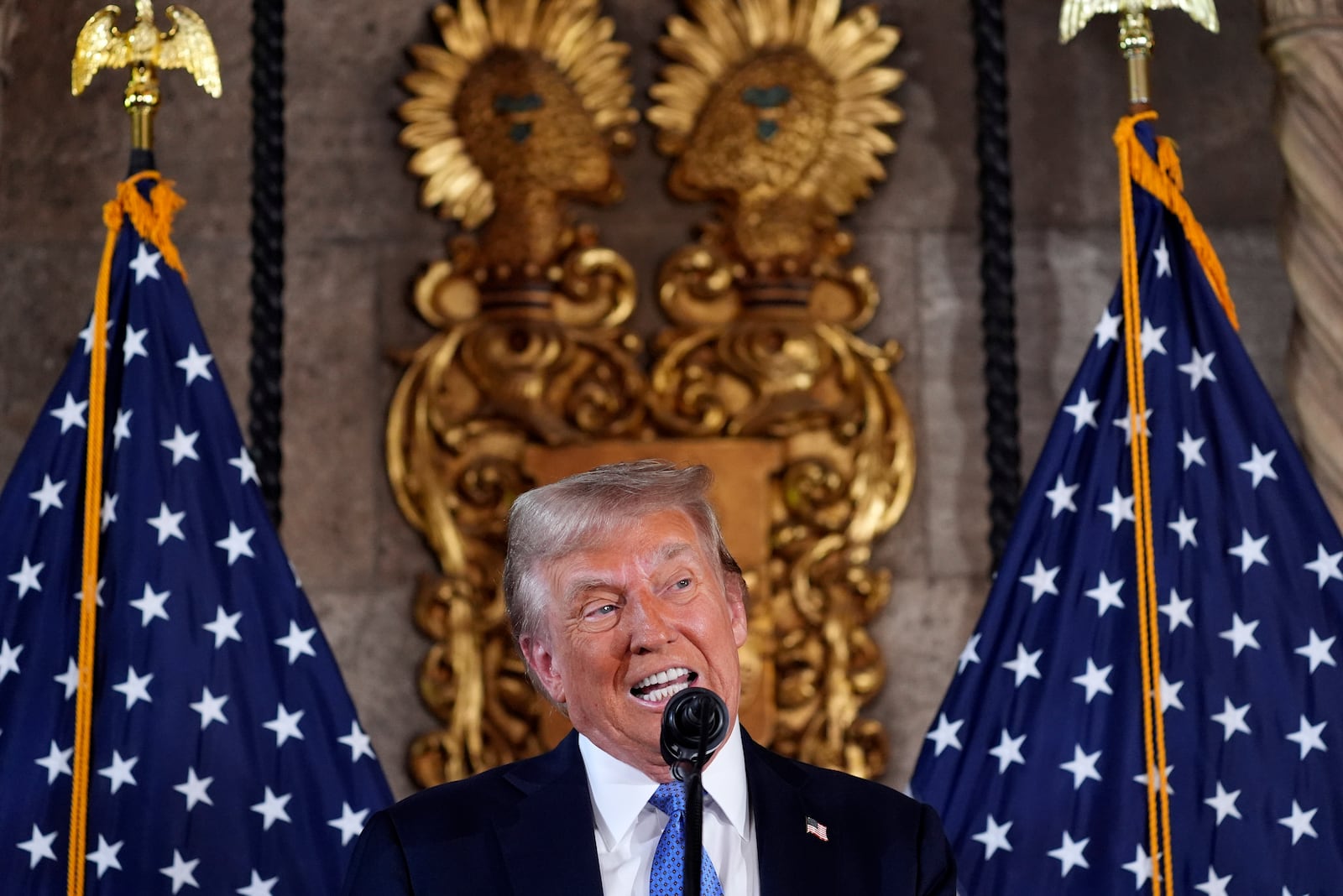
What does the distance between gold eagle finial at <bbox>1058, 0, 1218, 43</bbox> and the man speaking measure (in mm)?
1403

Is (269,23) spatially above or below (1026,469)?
above

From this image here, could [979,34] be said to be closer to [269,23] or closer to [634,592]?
[269,23]

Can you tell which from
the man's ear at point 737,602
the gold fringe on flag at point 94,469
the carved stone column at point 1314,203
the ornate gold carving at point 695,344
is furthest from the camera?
the ornate gold carving at point 695,344

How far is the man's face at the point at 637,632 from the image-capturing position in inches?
80.3

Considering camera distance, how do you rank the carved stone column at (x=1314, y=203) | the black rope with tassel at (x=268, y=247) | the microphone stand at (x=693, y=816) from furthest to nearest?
the black rope with tassel at (x=268, y=247)
the carved stone column at (x=1314, y=203)
the microphone stand at (x=693, y=816)

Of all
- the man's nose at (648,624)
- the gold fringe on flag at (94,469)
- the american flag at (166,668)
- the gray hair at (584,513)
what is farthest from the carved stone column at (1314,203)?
the gold fringe on flag at (94,469)

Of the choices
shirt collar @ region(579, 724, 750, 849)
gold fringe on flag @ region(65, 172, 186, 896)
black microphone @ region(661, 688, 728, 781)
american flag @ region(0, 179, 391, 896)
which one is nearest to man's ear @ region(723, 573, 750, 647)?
shirt collar @ region(579, 724, 750, 849)

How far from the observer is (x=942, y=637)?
3645 millimetres

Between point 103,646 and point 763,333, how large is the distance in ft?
4.82

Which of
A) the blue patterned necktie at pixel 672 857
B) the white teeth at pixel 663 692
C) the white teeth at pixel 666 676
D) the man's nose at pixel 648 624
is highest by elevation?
the man's nose at pixel 648 624

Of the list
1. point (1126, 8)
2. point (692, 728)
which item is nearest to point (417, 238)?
point (1126, 8)

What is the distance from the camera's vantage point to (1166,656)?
2.89 metres

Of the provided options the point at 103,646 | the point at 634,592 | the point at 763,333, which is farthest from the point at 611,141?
the point at 634,592

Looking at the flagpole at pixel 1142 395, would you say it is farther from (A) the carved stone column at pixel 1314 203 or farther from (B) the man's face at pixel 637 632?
(B) the man's face at pixel 637 632
